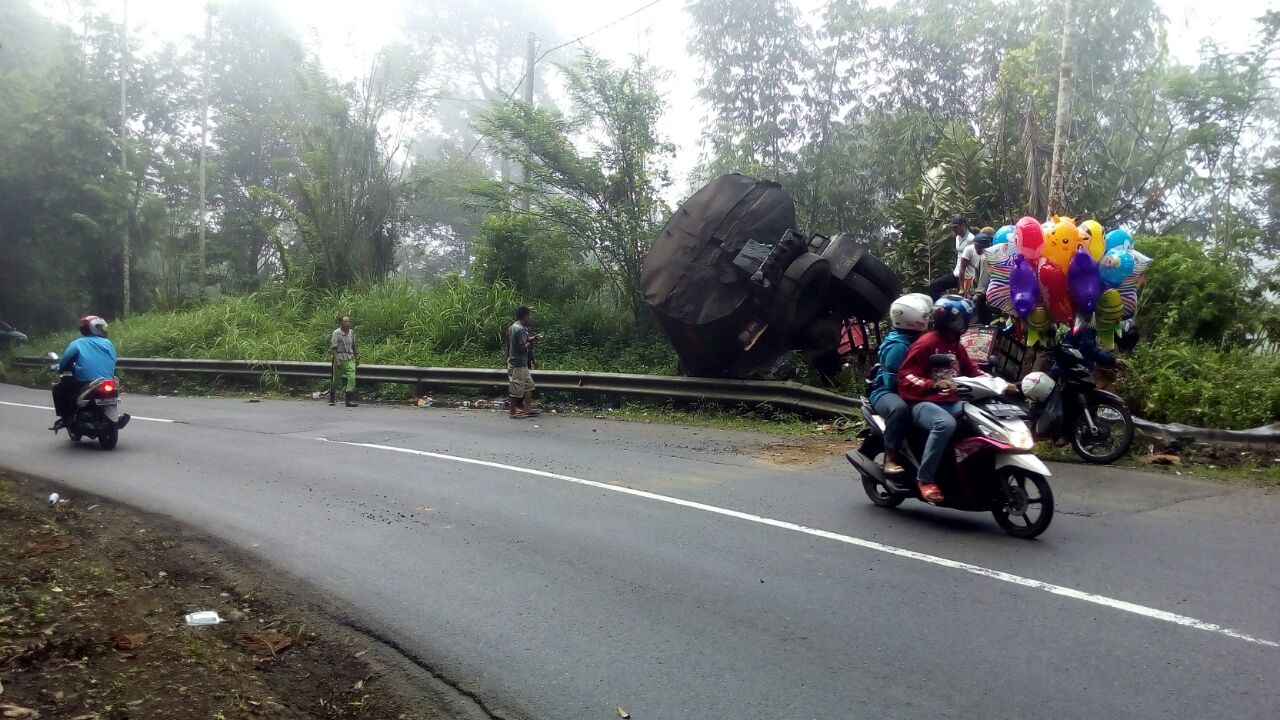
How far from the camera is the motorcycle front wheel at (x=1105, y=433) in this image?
28.0 ft

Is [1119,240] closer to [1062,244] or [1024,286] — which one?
[1062,244]

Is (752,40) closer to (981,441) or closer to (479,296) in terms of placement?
(479,296)

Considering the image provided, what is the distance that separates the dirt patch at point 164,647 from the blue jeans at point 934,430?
3966 millimetres

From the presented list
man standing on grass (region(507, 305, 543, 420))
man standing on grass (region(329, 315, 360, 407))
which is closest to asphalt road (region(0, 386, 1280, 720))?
man standing on grass (region(507, 305, 543, 420))

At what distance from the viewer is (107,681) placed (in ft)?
13.3

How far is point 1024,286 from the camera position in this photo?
9.31 metres

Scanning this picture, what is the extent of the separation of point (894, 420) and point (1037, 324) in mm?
3731

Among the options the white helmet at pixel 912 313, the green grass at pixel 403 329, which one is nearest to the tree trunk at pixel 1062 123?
the white helmet at pixel 912 313

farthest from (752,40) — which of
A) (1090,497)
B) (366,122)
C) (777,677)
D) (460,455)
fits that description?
(777,677)

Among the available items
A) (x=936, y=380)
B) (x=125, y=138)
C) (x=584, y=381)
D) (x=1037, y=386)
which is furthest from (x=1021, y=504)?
(x=125, y=138)

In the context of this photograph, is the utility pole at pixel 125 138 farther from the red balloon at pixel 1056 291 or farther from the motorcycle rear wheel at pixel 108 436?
the red balloon at pixel 1056 291

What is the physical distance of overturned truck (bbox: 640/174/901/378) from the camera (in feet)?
41.5

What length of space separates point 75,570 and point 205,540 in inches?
38.8

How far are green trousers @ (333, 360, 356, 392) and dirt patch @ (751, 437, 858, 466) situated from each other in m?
9.39
